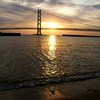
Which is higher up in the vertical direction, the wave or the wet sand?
the wet sand

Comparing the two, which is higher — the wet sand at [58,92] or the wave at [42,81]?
the wet sand at [58,92]

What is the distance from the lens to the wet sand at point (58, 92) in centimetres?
691

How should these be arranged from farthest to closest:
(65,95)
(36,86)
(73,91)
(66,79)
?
(66,79)
(36,86)
(73,91)
(65,95)

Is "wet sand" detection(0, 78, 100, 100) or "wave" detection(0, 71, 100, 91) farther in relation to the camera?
"wave" detection(0, 71, 100, 91)

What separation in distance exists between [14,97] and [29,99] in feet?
1.60

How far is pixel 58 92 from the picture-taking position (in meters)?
7.50

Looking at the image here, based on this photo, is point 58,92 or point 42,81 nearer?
point 58,92

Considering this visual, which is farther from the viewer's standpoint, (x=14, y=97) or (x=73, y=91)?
(x=73, y=91)

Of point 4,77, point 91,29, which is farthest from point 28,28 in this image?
point 4,77

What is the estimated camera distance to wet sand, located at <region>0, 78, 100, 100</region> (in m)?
6.91

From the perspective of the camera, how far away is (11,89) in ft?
26.0

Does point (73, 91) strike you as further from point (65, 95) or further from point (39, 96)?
point (39, 96)

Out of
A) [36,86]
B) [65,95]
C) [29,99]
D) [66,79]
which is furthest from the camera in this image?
[66,79]

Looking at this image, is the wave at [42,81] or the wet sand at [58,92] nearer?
the wet sand at [58,92]
